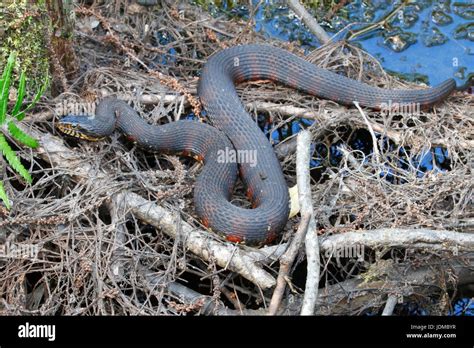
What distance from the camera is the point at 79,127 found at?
307 inches

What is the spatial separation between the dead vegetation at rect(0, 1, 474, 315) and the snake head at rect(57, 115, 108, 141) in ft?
0.36

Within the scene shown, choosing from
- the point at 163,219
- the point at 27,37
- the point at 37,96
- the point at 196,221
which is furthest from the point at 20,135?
the point at 196,221

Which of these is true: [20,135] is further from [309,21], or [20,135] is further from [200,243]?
[309,21]

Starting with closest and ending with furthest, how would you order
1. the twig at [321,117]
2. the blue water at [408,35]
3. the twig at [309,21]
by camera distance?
1. the twig at [321,117]
2. the blue water at [408,35]
3. the twig at [309,21]

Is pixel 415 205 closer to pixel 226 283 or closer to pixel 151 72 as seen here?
pixel 226 283

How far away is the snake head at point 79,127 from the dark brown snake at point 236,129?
0.01 metres

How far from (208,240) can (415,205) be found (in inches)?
75.0

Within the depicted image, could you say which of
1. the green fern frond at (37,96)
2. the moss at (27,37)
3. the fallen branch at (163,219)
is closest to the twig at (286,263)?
the fallen branch at (163,219)

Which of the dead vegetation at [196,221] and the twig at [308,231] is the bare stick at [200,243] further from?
the twig at [308,231]

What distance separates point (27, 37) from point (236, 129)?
233 centimetres

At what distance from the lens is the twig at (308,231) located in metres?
6.25

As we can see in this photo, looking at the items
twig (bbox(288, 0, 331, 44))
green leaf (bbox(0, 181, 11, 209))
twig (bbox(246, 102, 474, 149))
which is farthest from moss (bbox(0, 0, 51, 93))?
twig (bbox(288, 0, 331, 44))

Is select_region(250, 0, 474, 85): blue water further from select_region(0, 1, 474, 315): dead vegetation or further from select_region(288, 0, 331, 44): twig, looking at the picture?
select_region(0, 1, 474, 315): dead vegetation

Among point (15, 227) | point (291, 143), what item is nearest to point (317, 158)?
point (291, 143)
